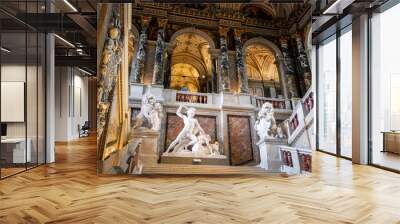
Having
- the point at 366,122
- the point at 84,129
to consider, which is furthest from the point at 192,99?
the point at 84,129

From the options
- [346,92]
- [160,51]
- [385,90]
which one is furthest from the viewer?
[346,92]

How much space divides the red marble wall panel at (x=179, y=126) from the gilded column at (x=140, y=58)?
868 millimetres

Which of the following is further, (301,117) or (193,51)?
(193,51)

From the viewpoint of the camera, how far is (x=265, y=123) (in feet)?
18.7

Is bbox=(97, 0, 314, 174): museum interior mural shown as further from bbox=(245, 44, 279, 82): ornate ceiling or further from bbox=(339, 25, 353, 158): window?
bbox=(339, 25, 353, 158): window

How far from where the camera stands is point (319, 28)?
8562 millimetres

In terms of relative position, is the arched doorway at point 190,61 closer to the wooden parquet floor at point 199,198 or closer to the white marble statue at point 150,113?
the white marble statue at point 150,113

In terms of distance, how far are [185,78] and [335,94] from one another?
17.4ft

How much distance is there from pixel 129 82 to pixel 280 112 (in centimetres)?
272

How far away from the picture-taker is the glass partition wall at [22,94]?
20.2ft

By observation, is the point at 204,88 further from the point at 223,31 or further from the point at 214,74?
the point at 223,31

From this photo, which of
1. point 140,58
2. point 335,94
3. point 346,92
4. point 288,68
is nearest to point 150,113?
point 140,58

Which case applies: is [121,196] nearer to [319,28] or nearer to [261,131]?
[261,131]

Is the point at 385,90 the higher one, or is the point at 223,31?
the point at 223,31
